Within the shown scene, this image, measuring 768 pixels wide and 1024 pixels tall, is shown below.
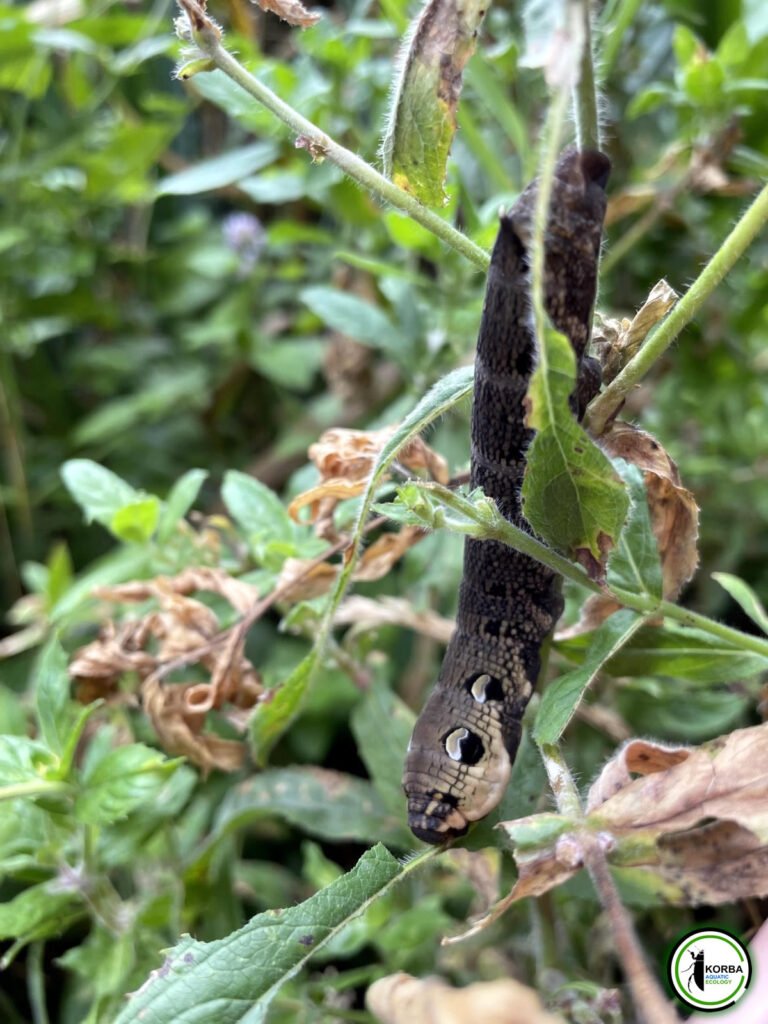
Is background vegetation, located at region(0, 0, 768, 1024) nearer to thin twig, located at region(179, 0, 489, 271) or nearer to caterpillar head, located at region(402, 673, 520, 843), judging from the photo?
caterpillar head, located at region(402, 673, 520, 843)

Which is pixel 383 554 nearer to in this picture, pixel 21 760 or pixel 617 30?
pixel 21 760

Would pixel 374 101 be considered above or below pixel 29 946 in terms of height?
above

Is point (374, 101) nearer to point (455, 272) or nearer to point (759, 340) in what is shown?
point (455, 272)

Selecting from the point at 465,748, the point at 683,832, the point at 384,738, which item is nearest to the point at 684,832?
the point at 683,832

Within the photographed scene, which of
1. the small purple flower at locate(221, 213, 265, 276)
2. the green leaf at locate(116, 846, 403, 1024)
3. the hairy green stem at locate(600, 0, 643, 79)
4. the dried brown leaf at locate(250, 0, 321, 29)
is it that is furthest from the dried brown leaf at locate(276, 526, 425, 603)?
the small purple flower at locate(221, 213, 265, 276)

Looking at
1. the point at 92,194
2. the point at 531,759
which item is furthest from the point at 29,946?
the point at 92,194
